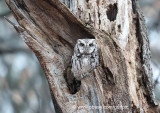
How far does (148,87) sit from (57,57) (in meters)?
1.00

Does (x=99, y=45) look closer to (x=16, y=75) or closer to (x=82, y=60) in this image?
(x=82, y=60)

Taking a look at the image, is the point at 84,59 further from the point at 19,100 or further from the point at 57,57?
the point at 19,100

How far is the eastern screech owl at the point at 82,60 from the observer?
14.5 ft

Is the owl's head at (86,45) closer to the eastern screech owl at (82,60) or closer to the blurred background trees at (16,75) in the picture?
the eastern screech owl at (82,60)

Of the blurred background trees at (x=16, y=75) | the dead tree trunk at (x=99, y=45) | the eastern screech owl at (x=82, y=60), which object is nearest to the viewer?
the dead tree trunk at (x=99, y=45)

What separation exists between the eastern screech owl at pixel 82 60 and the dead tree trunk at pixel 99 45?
0.22ft

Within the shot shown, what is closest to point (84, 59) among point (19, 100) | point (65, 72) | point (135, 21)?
point (65, 72)

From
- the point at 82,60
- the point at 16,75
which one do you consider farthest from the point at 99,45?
the point at 16,75

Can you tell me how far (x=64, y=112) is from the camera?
13.5ft

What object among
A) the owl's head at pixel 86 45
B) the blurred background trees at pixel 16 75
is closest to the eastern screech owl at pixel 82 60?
the owl's head at pixel 86 45

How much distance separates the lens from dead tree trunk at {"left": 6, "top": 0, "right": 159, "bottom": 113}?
4.13 m

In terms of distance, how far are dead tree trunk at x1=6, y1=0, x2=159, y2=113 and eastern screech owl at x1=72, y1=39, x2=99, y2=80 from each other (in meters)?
0.07

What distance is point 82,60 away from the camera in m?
4.62

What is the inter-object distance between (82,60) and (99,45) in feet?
1.27
